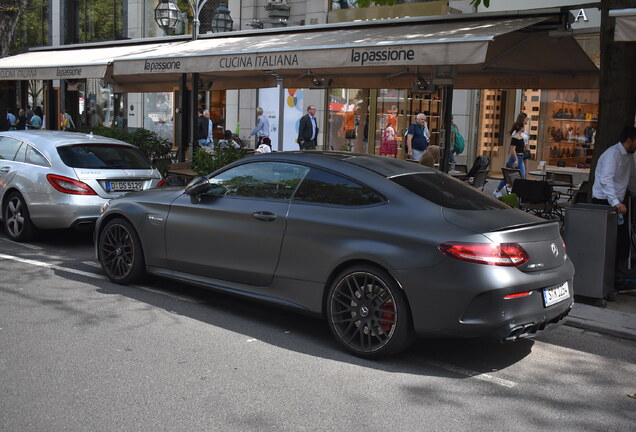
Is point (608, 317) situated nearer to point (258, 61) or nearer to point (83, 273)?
point (83, 273)

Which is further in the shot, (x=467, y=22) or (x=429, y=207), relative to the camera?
(x=467, y=22)

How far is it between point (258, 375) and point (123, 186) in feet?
17.3

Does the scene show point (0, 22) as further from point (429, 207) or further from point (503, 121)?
point (429, 207)

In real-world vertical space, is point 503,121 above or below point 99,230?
above


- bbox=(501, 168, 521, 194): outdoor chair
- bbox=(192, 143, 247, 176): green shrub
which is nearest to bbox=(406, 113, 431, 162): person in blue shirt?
bbox=(501, 168, 521, 194): outdoor chair

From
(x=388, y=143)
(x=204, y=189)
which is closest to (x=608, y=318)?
(x=204, y=189)

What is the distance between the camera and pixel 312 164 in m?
6.01

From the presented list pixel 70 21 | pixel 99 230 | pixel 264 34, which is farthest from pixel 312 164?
pixel 70 21

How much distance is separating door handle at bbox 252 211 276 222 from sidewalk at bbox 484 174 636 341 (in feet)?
9.95

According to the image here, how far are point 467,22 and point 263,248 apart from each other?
6360 millimetres

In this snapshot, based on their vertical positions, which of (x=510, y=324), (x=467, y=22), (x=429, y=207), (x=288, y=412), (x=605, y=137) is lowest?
(x=288, y=412)

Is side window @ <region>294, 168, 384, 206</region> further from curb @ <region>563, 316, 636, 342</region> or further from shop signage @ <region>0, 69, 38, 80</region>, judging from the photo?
shop signage @ <region>0, 69, 38, 80</region>

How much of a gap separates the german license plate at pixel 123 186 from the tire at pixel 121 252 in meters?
1.94

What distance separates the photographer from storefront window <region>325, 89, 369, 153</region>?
21922 mm
